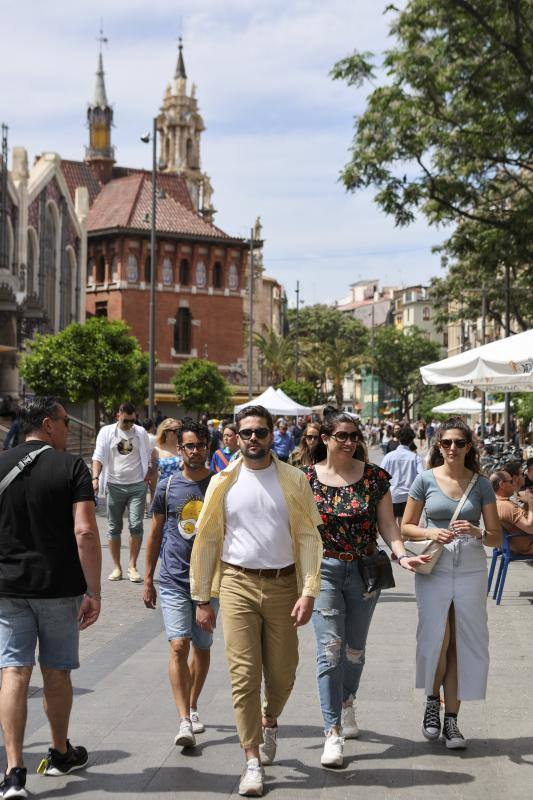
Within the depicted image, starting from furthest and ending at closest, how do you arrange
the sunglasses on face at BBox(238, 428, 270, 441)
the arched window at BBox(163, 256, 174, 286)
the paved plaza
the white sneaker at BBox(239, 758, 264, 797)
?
1. the arched window at BBox(163, 256, 174, 286)
2. the sunglasses on face at BBox(238, 428, 270, 441)
3. the paved plaza
4. the white sneaker at BBox(239, 758, 264, 797)

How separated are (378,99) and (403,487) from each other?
8406mm

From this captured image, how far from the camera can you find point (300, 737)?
20.0 ft

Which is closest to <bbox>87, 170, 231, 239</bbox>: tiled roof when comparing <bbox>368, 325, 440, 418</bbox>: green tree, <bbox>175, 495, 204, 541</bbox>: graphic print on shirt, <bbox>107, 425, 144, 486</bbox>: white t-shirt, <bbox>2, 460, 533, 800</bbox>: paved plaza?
<bbox>368, 325, 440, 418</bbox>: green tree

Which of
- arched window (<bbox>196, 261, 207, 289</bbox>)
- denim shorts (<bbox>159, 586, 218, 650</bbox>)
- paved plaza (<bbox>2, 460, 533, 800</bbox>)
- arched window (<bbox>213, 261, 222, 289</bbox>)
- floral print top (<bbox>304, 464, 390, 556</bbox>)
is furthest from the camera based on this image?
arched window (<bbox>213, 261, 222, 289</bbox>)

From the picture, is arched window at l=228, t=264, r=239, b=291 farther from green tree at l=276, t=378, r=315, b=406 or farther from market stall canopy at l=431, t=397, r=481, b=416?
market stall canopy at l=431, t=397, r=481, b=416

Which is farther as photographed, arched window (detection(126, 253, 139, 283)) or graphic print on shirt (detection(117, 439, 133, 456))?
arched window (detection(126, 253, 139, 283))

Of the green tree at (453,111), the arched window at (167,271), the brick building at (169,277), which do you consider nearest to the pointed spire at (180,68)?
the brick building at (169,277)

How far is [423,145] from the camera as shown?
60.7ft

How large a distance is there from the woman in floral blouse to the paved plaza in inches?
14.1

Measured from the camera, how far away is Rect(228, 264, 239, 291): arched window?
250 ft

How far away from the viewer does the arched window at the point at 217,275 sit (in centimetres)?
7556

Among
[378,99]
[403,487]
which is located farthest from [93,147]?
[403,487]

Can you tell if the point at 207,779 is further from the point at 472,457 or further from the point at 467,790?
the point at 472,457

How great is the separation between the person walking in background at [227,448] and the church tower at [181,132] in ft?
271
